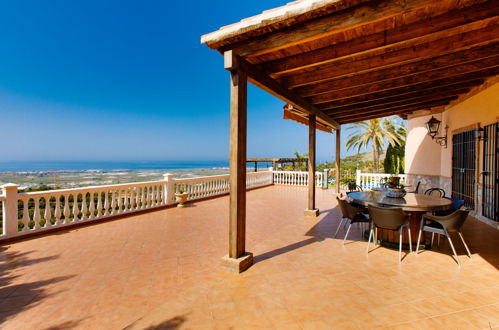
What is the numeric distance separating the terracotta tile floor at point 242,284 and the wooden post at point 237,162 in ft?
0.62

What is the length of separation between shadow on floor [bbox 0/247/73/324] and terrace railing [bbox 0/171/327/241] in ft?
3.75

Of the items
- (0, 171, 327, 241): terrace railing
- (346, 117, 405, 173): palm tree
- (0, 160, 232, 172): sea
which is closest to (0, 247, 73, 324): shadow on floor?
(0, 171, 327, 241): terrace railing

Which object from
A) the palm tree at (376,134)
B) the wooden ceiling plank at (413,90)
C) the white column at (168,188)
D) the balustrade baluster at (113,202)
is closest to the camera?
the wooden ceiling plank at (413,90)

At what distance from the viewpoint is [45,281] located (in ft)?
8.48

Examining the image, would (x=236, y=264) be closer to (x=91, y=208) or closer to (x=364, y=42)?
(x=364, y=42)

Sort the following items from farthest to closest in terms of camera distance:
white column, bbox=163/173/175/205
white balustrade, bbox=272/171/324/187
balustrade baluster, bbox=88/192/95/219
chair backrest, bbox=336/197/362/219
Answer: white balustrade, bbox=272/171/324/187, white column, bbox=163/173/175/205, balustrade baluster, bbox=88/192/95/219, chair backrest, bbox=336/197/362/219

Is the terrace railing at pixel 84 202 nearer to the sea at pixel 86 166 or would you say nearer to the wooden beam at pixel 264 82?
the wooden beam at pixel 264 82

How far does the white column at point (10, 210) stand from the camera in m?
3.91

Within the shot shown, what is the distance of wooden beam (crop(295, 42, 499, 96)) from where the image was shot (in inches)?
125

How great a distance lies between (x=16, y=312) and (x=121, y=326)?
110 cm

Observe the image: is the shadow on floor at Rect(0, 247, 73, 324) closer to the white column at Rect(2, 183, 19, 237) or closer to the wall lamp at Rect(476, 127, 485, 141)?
the white column at Rect(2, 183, 19, 237)

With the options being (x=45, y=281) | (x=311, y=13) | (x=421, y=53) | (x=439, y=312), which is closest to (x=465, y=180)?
(x=421, y=53)

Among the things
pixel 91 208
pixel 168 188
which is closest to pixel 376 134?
pixel 168 188

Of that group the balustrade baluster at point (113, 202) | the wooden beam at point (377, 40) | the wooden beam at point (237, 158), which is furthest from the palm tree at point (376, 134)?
the balustrade baluster at point (113, 202)
